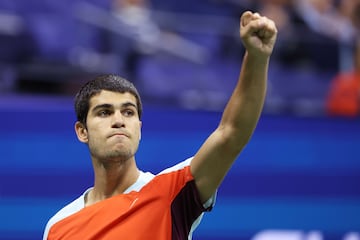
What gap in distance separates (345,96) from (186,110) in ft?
4.11

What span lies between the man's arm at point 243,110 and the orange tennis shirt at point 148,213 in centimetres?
8

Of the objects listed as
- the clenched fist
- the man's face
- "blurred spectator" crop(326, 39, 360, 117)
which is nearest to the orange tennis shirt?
the man's face

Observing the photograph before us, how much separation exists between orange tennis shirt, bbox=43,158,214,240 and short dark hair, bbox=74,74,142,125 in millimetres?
329

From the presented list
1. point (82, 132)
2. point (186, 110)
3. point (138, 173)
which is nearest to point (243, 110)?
point (138, 173)

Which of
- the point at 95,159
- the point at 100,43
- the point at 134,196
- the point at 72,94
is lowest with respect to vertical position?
the point at 134,196

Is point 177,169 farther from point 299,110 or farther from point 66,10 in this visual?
point 66,10

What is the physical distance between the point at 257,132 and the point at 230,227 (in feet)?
2.30

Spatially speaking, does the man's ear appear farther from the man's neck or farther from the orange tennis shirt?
the orange tennis shirt

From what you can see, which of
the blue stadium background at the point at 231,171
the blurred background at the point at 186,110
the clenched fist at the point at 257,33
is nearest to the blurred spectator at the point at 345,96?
the blurred background at the point at 186,110

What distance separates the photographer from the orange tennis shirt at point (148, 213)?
3.10 m

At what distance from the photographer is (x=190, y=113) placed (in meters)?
6.07

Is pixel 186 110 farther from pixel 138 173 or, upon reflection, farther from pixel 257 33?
pixel 257 33

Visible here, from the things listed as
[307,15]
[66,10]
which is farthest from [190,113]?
[307,15]

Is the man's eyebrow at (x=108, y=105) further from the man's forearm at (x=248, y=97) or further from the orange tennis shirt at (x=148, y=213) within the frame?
the man's forearm at (x=248, y=97)
